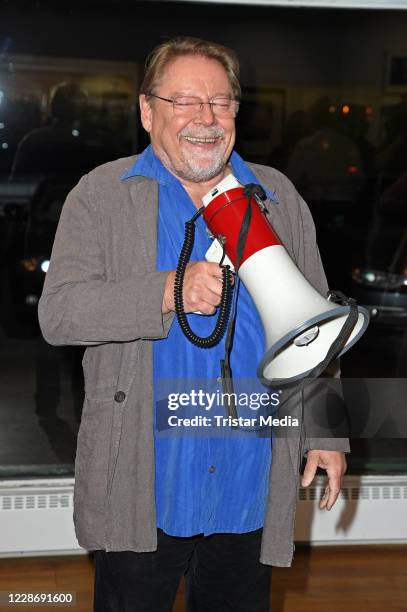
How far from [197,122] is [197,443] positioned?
2.08 feet

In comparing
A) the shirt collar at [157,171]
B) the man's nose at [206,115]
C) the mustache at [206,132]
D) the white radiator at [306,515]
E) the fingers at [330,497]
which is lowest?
the white radiator at [306,515]

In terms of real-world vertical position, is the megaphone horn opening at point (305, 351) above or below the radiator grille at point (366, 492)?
above

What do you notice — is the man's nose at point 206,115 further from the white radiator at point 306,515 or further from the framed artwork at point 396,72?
the white radiator at point 306,515

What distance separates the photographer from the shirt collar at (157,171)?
1.84m

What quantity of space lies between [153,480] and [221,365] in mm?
264

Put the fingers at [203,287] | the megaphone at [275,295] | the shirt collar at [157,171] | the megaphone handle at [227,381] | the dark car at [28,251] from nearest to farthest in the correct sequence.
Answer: the megaphone at [275,295] → the fingers at [203,287] → the megaphone handle at [227,381] → the shirt collar at [157,171] → the dark car at [28,251]

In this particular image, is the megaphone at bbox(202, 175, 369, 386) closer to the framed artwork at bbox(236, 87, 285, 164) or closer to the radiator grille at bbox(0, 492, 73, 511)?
the framed artwork at bbox(236, 87, 285, 164)

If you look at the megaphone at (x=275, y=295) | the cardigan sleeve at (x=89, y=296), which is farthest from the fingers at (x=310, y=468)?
the cardigan sleeve at (x=89, y=296)

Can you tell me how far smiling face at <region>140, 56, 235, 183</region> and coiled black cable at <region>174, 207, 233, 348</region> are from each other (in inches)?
5.1

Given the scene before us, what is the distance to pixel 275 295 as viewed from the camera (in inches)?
59.0

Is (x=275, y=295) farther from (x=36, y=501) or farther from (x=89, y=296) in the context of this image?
(x=36, y=501)

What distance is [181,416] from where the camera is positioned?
181cm

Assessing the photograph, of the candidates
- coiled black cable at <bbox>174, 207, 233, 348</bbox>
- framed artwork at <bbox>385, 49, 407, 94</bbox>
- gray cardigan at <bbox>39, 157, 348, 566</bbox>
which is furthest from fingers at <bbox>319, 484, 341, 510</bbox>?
framed artwork at <bbox>385, 49, 407, 94</bbox>

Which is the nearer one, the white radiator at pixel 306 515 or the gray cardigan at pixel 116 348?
the gray cardigan at pixel 116 348
